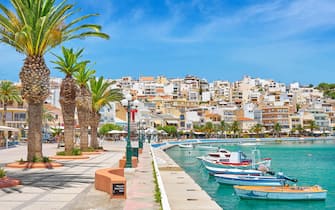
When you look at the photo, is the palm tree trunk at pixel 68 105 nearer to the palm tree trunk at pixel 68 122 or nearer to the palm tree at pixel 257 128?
the palm tree trunk at pixel 68 122

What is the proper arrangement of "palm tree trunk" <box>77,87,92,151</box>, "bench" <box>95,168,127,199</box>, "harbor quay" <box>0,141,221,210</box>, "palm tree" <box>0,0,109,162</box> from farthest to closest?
"palm tree trunk" <box>77,87,92,151</box>
"palm tree" <box>0,0,109,162</box>
"bench" <box>95,168,127,199</box>
"harbor quay" <box>0,141,221,210</box>

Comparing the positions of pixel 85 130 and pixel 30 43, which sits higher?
pixel 30 43

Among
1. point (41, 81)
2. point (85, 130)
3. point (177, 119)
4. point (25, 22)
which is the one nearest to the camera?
point (25, 22)

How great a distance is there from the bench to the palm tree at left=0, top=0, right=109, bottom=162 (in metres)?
9.07

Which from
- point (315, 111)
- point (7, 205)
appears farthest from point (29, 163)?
point (315, 111)

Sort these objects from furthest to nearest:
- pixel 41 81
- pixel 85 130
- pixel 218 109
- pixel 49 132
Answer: pixel 218 109
pixel 49 132
pixel 85 130
pixel 41 81

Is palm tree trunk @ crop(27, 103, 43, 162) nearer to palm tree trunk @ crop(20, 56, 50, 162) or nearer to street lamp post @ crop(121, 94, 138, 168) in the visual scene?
palm tree trunk @ crop(20, 56, 50, 162)

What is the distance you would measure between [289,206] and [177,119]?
10927 cm

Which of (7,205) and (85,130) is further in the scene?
(85,130)

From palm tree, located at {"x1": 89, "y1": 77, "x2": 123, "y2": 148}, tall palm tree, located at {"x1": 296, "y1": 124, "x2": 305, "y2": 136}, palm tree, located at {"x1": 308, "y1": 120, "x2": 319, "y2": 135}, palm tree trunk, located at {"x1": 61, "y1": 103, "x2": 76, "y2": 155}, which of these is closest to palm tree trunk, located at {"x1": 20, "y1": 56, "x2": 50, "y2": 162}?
palm tree trunk, located at {"x1": 61, "y1": 103, "x2": 76, "y2": 155}

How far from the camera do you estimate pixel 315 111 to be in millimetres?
149500

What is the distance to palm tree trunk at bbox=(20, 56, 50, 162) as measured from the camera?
71.6 feet

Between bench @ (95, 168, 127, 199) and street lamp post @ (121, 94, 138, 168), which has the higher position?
street lamp post @ (121, 94, 138, 168)

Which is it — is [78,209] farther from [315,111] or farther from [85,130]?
[315,111]
